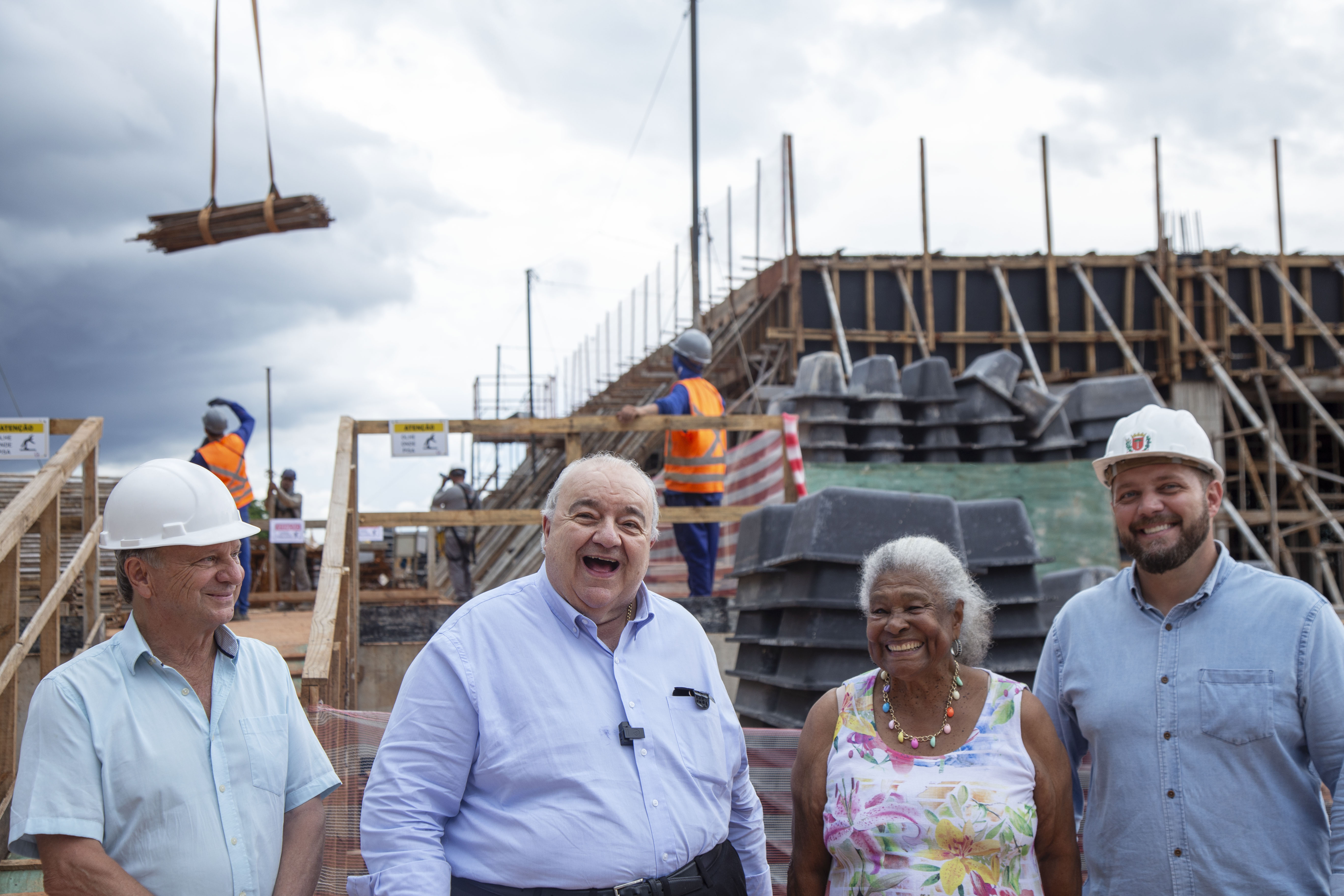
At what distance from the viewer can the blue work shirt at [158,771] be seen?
222 centimetres

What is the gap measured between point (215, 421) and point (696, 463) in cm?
395

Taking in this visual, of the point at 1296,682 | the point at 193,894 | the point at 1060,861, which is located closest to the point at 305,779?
the point at 193,894

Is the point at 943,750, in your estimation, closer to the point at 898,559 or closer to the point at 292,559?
the point at 898,559

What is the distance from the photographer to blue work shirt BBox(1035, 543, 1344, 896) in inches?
104

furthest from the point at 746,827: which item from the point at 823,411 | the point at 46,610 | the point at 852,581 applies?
the point at 823,411

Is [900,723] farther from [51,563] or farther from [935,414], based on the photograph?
[935,414]

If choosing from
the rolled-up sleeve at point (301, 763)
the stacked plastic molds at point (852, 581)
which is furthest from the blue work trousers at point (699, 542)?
the rolled-up sleeve at point (301, 763)

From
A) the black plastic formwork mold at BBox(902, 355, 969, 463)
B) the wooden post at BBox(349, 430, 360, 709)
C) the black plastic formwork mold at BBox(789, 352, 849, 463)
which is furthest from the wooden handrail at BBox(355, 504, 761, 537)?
the black plastic formwork mold at BBox(902, 355, 969, 463)

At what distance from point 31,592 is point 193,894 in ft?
25.8

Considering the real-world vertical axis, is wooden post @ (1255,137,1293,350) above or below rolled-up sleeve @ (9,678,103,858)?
above

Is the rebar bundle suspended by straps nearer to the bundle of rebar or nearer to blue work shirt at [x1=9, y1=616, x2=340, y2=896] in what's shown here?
the bundle of rebar

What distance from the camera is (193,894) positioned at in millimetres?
2320

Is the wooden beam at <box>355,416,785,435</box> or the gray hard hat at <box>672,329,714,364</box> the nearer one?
the wooden beam at <box>355,416,785,435</box>

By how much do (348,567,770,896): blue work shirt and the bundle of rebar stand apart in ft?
20.5
